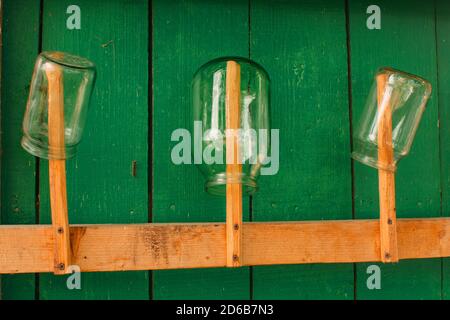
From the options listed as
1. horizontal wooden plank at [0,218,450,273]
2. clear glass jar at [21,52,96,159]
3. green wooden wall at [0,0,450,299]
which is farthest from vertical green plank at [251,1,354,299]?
clear glass jar at [21,52,96,159]

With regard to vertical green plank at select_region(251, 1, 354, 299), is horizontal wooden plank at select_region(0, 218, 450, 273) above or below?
below

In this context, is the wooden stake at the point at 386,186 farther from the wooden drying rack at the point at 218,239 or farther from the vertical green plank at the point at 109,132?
the vertical green plank at the point at 109,132

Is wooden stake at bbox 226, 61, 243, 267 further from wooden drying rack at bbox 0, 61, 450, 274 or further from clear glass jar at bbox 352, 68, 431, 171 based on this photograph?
clear glass jar at bbox 352, 68, 431, 171

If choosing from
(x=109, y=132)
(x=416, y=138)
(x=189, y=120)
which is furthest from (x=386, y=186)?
(x=109, y=132)

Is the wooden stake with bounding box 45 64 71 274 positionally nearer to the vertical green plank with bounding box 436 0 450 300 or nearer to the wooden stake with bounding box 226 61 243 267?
the wooden stake with bounding box 226 61 243 267

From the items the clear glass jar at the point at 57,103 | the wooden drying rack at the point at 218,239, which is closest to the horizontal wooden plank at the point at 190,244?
the wooden drying rack at the point at 218,239

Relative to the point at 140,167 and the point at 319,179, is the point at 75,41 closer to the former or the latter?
the point at 140,167

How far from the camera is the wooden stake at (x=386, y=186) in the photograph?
605mm

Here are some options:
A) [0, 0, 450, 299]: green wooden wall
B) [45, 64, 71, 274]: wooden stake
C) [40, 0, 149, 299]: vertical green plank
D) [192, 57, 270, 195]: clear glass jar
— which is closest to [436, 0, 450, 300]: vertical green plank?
[0, 0, 450, 299]: green wooden wall

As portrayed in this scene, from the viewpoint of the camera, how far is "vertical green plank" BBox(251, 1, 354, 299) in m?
0.72

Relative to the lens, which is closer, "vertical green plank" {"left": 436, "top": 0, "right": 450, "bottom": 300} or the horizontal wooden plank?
the horizontal wooden plank

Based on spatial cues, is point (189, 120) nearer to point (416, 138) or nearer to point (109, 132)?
point (109, 132)

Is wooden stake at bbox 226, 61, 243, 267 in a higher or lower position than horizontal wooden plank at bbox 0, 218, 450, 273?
higher

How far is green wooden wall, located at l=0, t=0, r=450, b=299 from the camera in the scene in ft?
2.22
